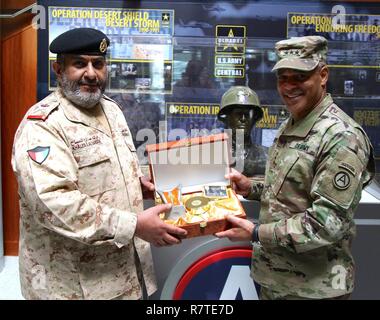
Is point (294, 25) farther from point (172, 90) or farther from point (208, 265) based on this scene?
point (208, 265)

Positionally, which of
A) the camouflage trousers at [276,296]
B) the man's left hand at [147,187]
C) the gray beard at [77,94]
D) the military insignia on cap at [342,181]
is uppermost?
the gray beard at [77,94]

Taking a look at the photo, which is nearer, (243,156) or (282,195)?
(282,195)

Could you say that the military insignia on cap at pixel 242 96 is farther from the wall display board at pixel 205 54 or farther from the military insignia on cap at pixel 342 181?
the military insignia on cap at pixel 342 181

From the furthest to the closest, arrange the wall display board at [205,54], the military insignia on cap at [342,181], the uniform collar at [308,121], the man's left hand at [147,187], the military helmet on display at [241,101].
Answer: the wall display board at [205,54]
the military helmet on display at [241,101]
the man's left hand at [147,187]
the uniform collar at [308,121]
the military insignia on cap at [342,181]

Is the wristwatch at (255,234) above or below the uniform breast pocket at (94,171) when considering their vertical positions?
below

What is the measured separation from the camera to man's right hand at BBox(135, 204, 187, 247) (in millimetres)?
1226

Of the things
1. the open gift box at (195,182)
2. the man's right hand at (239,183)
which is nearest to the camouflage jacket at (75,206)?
the open gift box at (195,182)

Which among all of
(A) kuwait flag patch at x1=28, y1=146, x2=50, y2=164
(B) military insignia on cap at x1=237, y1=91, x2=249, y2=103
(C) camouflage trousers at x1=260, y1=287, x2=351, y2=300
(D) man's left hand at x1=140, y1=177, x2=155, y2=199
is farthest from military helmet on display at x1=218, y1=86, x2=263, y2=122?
(A) kuwait flag patch at x1=28, y1=146, x2=50, y2=164

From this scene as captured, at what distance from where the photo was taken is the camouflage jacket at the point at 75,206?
1.17 m

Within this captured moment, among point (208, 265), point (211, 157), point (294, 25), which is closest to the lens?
A: point (211, 157)

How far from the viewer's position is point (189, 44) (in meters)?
2.60

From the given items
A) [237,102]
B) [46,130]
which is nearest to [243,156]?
[237,102]

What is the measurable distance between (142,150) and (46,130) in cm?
141

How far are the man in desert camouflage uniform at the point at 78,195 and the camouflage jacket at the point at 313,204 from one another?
310mm
